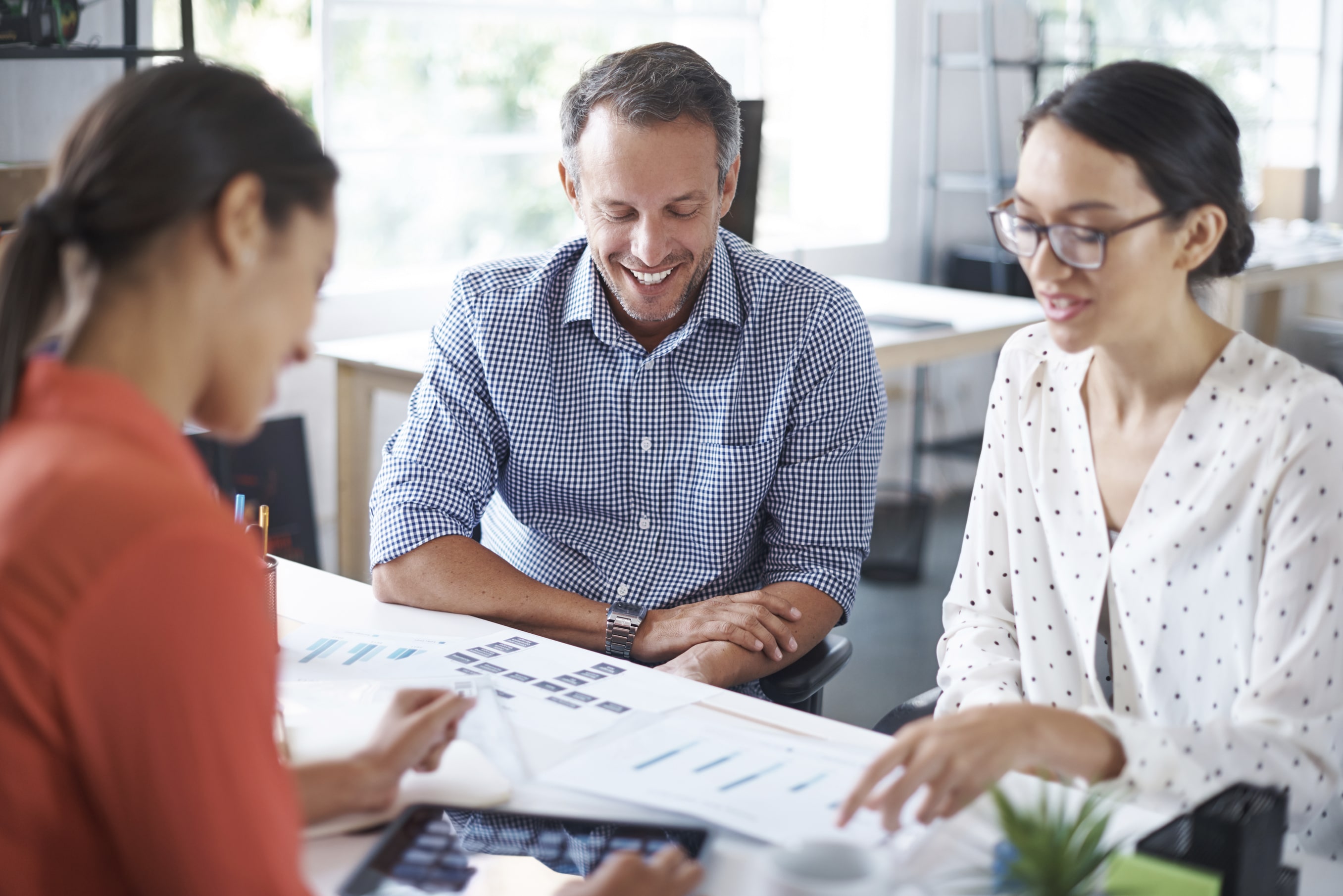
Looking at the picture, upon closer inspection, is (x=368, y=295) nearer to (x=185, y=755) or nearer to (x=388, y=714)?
(x=388, y=714)

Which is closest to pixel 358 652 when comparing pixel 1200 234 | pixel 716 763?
pixel 716 763

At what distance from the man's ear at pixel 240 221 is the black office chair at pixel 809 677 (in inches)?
40.1

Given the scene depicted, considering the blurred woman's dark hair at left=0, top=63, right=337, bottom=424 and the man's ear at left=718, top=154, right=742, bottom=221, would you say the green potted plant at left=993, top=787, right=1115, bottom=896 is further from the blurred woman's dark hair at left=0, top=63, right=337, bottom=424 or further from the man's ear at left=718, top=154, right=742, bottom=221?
the man's ear at left=718, top=154, right=742, bottom=221

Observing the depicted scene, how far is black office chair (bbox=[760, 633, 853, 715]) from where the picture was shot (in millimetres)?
1613

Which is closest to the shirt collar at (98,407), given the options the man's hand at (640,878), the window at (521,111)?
the man's hand at (640,878)

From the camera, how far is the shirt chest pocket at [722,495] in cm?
179

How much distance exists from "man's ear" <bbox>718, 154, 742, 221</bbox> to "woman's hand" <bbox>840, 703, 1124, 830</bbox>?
0.96 m

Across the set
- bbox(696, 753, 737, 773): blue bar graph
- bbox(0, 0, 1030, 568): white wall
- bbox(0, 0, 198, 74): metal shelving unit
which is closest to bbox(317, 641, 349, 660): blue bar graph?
bbox(696, 753, 737, 773): blue bar graph

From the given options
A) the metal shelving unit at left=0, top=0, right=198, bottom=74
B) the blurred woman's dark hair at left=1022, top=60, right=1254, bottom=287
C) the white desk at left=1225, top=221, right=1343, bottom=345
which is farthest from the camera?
the white desk at left=1225, top=221, right=1343, bottom=345

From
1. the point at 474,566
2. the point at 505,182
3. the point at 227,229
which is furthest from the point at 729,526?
the point at 505,182

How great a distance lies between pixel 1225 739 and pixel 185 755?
2.92 feet

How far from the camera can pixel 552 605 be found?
1.70 metres

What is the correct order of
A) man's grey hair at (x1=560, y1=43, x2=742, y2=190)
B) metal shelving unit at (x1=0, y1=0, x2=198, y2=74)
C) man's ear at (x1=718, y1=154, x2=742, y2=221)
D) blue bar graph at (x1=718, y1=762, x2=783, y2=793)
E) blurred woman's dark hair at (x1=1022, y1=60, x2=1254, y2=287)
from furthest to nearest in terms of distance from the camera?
metal shelving unit at (x1=0, y1=0, x2=198, y2=74), man's ear at (x1=718, y1=154, x2=742, y2=221), man's grey hair at (x1=560, y1=43, x2=742, y2=190), blurred woman's dark hair at (x1=1022, y1=60, x2=1254, y2=287), blue bar graph at (x1=718, y1=762, x2=783, y2=793)

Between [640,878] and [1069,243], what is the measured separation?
75 centimetres
